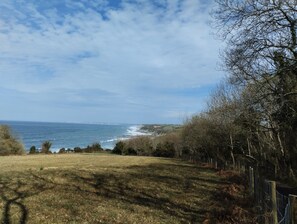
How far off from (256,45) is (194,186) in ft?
31.0

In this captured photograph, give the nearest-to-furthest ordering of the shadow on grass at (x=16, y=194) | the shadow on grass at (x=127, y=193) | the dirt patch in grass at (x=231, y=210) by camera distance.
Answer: the shadow on grass at (x=16, y=194), the dirt patch in grass at (x=231, y=210), the shadow on grass at (x=127, y=193)

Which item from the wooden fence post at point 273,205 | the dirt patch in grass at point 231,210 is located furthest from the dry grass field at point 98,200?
the wooden fence post at point 273,205

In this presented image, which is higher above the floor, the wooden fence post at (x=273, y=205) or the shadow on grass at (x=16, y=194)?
the wooden fence post at (x=273, y=205)

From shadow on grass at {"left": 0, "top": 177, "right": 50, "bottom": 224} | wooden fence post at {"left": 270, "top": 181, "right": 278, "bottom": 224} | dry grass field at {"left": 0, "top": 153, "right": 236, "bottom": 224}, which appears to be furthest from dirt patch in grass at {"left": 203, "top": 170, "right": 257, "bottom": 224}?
shadow on grass at {"left": 0, "top": 177, "right": 50, "bottom": 224}

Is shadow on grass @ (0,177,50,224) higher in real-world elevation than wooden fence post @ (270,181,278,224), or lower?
lower

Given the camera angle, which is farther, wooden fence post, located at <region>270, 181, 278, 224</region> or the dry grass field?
the dry grass field

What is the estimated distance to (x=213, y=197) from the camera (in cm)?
1723

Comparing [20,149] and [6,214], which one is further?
[20,149]

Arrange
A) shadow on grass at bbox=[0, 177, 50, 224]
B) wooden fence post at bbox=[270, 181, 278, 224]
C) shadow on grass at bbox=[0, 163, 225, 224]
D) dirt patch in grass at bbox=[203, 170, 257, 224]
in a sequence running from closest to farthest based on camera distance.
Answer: wooden fence post at bbox=[270, 181, 278, 224] → shadow on grass at bbox=[0, 177, 50, 224] → dirt patch in grass at bbox=[203, 170, 257, 224] → shadow on grass at bbox=[0, 163, 225, 224]

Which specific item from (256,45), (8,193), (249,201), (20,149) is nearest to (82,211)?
(8,193)

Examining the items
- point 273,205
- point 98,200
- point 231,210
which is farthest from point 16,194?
point 273,205

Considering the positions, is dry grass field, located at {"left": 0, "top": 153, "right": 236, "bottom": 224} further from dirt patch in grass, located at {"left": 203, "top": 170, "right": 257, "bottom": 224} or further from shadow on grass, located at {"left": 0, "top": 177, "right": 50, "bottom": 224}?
dirt patch in grass, located at {"left": 203, "top": 170, "right": 257, "bottom": 224}

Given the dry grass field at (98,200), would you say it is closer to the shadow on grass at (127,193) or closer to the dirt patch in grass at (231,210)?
the shadow on grass at (127,193)

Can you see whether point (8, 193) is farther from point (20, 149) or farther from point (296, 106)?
→ point (20, 149)
